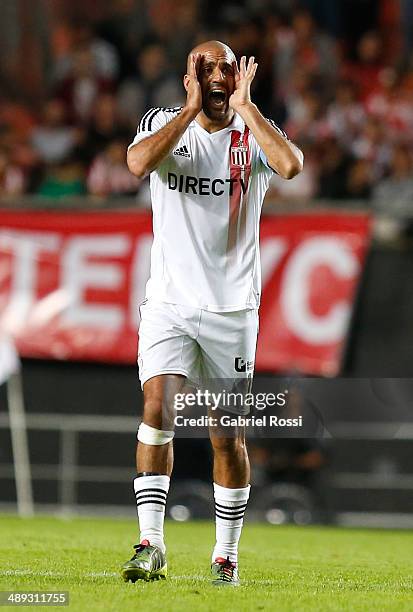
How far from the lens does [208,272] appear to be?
20.8 ft

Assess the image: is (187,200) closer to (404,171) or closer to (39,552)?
(39,552)

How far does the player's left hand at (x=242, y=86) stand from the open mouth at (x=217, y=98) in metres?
0.07

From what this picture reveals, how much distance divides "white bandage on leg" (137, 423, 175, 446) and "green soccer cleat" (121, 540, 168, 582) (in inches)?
18.8

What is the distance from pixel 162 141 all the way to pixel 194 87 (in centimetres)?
33

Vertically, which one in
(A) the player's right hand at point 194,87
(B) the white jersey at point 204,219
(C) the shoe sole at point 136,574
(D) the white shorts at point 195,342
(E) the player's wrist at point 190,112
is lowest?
(C) the shoe sole at point 136,574

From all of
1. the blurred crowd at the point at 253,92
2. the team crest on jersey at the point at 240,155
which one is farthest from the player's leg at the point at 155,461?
the blurred crowd at the point at 253,92

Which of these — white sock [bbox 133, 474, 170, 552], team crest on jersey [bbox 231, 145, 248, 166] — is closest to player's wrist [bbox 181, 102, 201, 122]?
team crest on jersey [bbox 231, 145, 248, 166]

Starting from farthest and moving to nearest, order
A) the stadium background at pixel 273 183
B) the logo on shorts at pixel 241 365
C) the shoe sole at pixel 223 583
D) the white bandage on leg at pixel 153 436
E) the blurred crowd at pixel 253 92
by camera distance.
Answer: the blurred crowd at pixel 253 92, the stadium background at pixel 273 183, the logo on shorts at pixel 241 365, the white bandage on leg at pixel 153 436, the shoe sole at pixel 223 583

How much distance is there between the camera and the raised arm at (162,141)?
6.05m

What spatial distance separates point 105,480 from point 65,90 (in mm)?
5178

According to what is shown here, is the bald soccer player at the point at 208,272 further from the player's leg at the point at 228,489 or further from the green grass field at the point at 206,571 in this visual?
the green grass field at the point at 206,571

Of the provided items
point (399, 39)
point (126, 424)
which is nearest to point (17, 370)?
point (126, 424)

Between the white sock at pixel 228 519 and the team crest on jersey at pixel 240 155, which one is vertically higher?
the team crest on jersey at pixel 240 155

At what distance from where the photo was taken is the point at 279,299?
44.7ft
